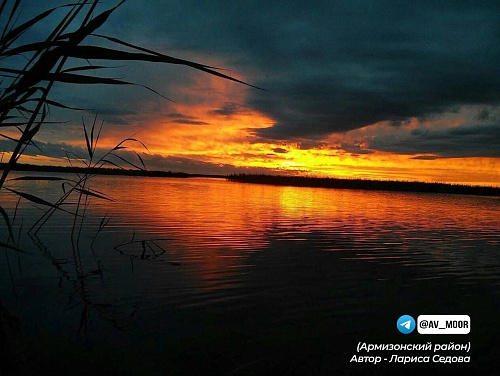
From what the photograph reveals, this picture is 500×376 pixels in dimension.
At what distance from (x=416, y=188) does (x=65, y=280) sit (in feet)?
258

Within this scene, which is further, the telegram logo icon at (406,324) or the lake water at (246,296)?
the telegram logo icon at (406,324)

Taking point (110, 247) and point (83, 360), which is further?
point (110, 247)

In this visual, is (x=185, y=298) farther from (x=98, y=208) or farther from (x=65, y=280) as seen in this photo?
(x=98, y=208)

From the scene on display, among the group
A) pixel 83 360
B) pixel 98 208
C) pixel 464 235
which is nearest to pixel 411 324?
pixel 83 360

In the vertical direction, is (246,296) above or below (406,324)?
above

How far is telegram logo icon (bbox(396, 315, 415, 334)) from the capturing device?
211 inches

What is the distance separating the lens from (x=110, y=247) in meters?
10.6

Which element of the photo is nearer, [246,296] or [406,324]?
[406,324]

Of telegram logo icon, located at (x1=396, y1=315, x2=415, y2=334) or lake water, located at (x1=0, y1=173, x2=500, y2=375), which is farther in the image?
telegram logo icon, located at (x1=396, y1=315, x2=415, y2=334)

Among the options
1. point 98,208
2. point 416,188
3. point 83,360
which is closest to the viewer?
point 83,360

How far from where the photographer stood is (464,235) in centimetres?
1577

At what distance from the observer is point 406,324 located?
5.54 meters

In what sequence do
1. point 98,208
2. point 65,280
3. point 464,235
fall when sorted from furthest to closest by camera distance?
point 98,208 → point 464,235 → point 65,280

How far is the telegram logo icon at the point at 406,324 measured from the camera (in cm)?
536
